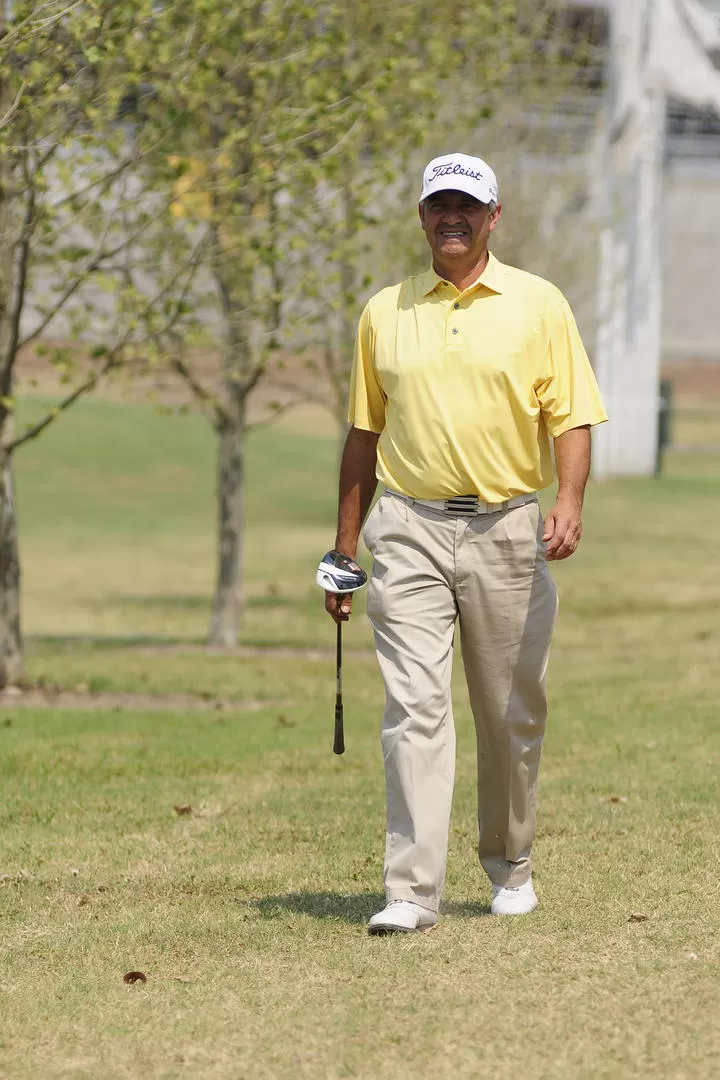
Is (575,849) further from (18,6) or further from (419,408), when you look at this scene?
(18,6)

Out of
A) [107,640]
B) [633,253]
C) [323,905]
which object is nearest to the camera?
[323,905]

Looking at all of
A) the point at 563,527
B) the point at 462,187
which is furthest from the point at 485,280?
the point at 563,527

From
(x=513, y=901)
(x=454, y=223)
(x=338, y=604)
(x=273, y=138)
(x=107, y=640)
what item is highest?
(x=273, y=138)

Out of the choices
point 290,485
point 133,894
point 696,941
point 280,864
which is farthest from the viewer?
point 290,485

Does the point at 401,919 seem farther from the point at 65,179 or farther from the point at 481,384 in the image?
the point at 65,179

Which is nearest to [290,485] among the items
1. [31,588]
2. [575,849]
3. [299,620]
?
[31,588]

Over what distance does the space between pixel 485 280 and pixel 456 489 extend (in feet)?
2.19

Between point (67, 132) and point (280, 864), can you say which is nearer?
point (280, 864)

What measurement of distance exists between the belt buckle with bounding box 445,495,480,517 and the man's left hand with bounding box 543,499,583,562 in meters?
0.24

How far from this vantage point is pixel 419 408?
6184mm

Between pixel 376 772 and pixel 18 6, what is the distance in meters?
4.40

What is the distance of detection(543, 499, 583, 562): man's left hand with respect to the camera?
6117 millimetres

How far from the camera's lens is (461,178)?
6.11m

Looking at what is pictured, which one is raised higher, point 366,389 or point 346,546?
point 366,389
